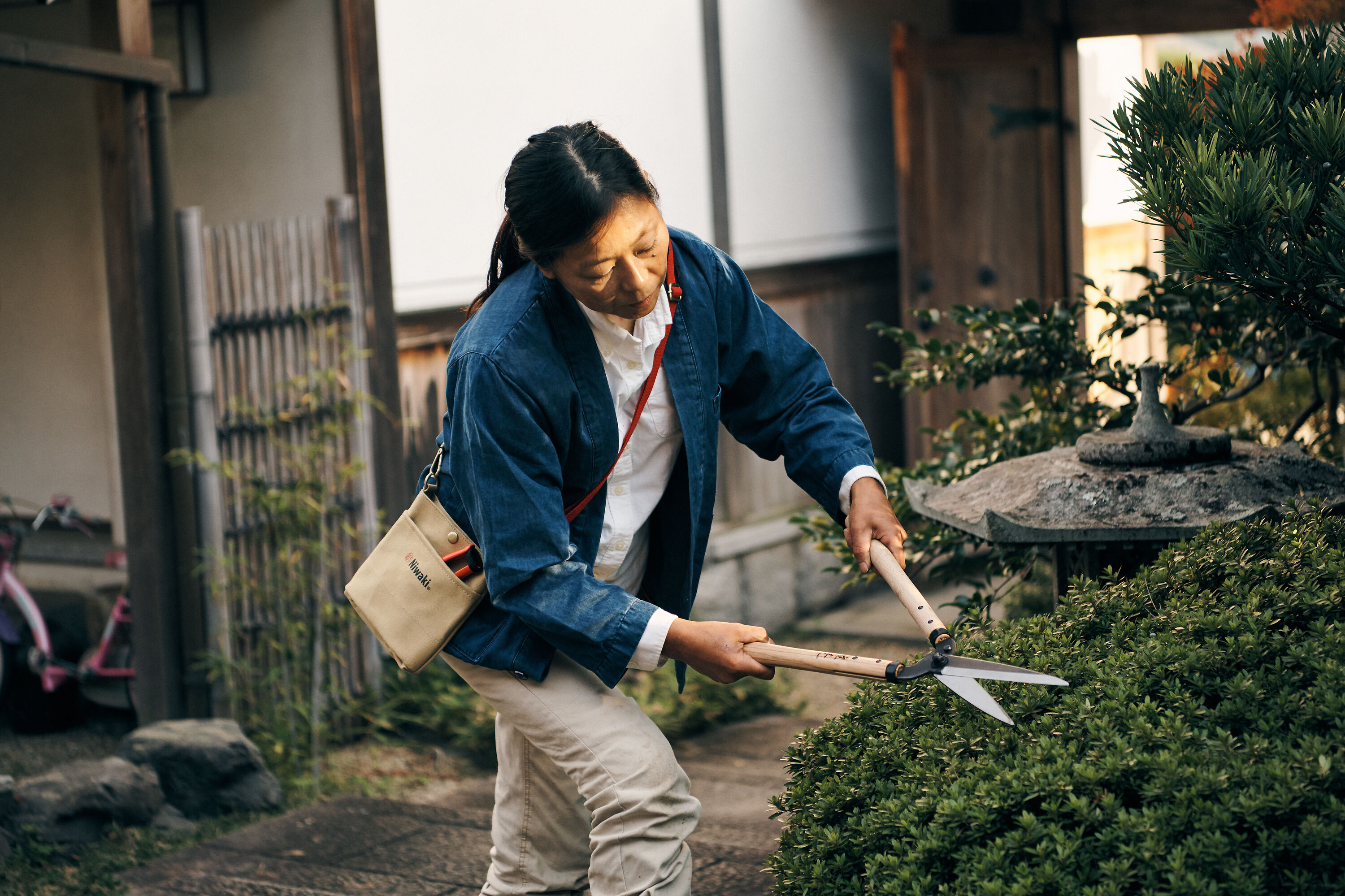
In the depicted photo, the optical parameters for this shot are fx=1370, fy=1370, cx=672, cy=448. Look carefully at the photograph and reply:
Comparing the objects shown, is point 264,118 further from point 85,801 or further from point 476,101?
point 85,801

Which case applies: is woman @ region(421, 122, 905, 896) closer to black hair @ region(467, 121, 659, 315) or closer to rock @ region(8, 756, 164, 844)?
black hair @ region(467, 121, 659, 315)

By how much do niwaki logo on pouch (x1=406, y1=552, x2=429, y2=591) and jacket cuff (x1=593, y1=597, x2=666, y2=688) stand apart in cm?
41

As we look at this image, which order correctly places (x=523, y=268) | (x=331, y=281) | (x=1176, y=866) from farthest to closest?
(x=331, y=281)
(x=523, y=268)
(x=1176, y=866)

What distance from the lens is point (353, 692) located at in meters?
5.26

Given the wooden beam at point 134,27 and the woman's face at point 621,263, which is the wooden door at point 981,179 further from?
the woman's face at point 621,263

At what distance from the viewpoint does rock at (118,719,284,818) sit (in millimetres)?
4254

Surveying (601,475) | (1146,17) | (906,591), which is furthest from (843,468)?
(1146,17)

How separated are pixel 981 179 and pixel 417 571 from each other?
5799 mm

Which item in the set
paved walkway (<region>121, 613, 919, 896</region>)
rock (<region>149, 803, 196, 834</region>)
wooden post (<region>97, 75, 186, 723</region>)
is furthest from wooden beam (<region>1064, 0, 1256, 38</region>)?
rock (<region>149, 803, 196, 834</region>)

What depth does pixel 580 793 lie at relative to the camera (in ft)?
8.27

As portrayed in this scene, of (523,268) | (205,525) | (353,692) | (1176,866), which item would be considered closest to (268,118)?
(205,525)

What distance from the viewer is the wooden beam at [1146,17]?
7.12 metres

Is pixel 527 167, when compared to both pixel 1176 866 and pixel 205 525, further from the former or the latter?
pixel 205 525

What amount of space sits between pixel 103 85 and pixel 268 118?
3.07 feet
